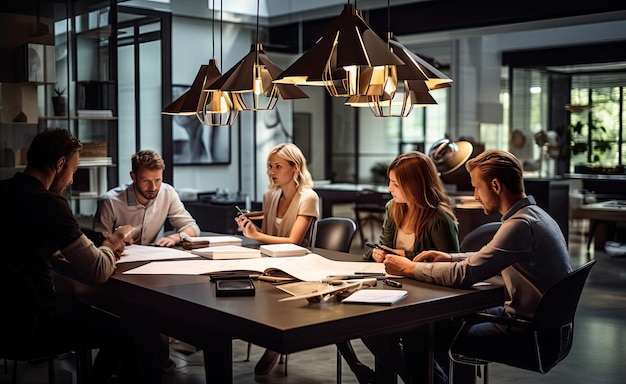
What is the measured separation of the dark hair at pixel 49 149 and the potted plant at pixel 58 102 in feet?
9.05

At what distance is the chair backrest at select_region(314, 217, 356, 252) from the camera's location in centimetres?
448

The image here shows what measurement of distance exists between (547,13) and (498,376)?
4329 millimetres

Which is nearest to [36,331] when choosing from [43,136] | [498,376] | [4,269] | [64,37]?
[4,269]

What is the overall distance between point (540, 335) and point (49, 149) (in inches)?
85.4

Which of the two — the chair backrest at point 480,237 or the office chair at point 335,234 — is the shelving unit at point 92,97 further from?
the chair backrest at point 480,237

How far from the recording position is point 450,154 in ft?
17.9

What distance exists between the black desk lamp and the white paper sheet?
2086 millimetres

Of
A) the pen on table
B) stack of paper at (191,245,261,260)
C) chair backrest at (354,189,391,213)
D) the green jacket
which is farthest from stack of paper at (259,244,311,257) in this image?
chair backrest at (354,189,391,213)

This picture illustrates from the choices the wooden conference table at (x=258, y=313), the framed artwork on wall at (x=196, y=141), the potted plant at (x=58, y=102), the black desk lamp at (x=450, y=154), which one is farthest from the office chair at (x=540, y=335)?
the framed artwork on wall at (x=196, y=141)

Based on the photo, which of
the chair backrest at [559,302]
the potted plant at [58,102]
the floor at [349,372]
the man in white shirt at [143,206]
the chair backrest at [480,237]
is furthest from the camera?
the potted plant at [58,102]

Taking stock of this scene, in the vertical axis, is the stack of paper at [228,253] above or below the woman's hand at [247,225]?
below

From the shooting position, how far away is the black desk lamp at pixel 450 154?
5422 mm

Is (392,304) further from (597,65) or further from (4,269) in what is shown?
(597,65)

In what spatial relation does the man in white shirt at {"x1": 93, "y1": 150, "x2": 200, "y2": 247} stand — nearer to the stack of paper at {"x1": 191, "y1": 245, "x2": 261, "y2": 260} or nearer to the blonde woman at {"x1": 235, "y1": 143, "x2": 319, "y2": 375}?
the stack of paper at {"x1": 191, "y1": 245, "x2": 261, "y2": 260}
